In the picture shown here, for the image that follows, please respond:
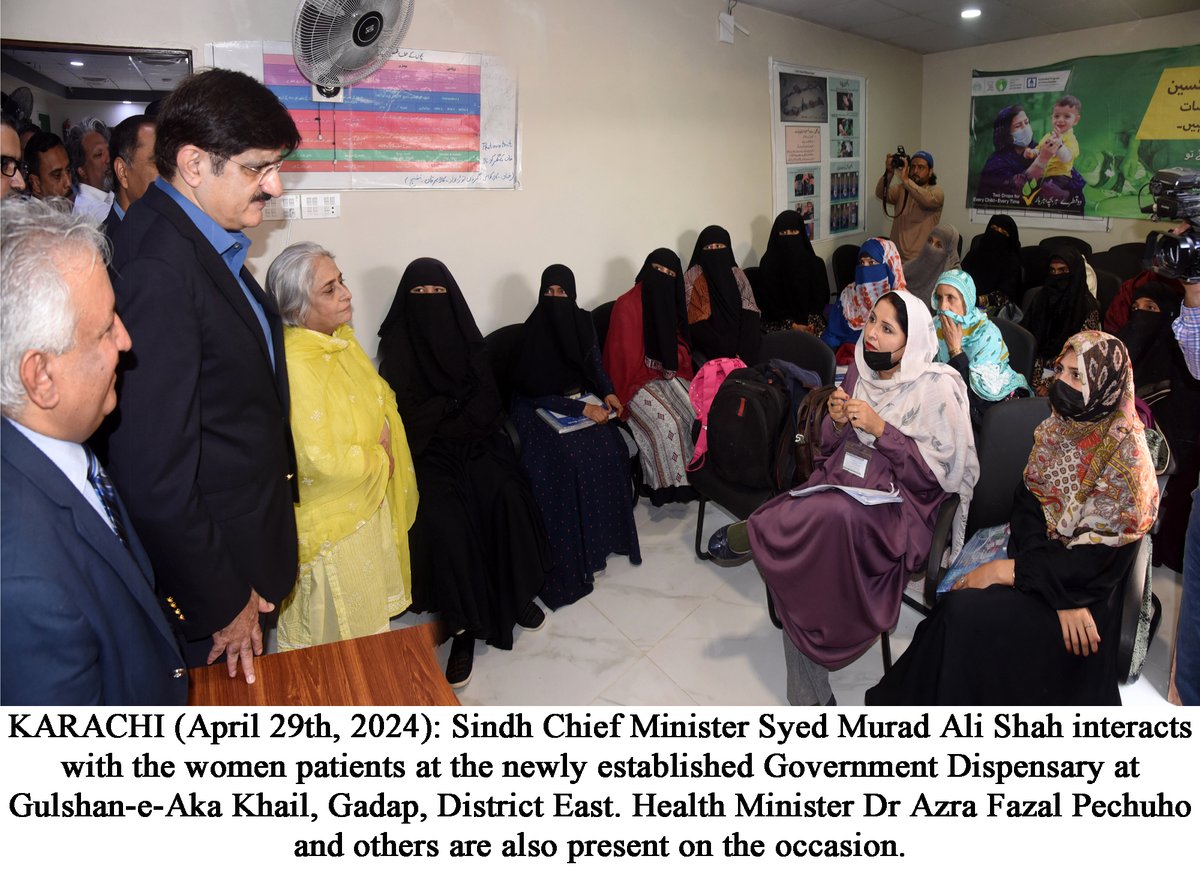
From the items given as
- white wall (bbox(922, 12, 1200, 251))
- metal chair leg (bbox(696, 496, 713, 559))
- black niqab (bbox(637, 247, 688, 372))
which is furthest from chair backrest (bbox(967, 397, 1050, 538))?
white wall (bbox(922, 12, 1200, 251))

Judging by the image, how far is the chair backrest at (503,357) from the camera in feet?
11.7

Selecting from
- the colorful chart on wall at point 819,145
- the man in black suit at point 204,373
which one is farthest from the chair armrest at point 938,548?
the colorful chart on wall at point 819,145

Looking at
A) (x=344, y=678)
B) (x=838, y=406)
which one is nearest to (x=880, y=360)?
(x=838, y=406)

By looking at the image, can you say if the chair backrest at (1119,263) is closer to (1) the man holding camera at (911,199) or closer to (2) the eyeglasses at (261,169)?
(1) the man holding camera at (911,199)

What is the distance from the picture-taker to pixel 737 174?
494 centimetres

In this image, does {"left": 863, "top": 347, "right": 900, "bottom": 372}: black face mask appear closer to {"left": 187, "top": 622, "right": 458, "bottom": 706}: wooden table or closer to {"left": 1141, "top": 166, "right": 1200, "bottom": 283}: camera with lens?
{"left": 1141, "top": 166, "right": 1200, "bottom": 283}: camera with lens

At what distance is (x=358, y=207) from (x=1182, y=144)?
5.90 meters

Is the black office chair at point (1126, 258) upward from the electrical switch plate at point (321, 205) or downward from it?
downward

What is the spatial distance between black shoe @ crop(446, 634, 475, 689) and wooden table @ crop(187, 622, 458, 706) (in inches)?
52.1

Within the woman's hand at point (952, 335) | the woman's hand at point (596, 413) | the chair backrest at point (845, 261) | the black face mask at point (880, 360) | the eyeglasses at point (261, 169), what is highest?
the chair backrest at point (845, 261)

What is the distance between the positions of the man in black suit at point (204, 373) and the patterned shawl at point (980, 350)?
2328mm

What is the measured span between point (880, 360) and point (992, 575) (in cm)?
76

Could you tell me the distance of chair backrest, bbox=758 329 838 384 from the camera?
124 inches

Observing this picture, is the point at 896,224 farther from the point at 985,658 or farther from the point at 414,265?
the point at 985,658
